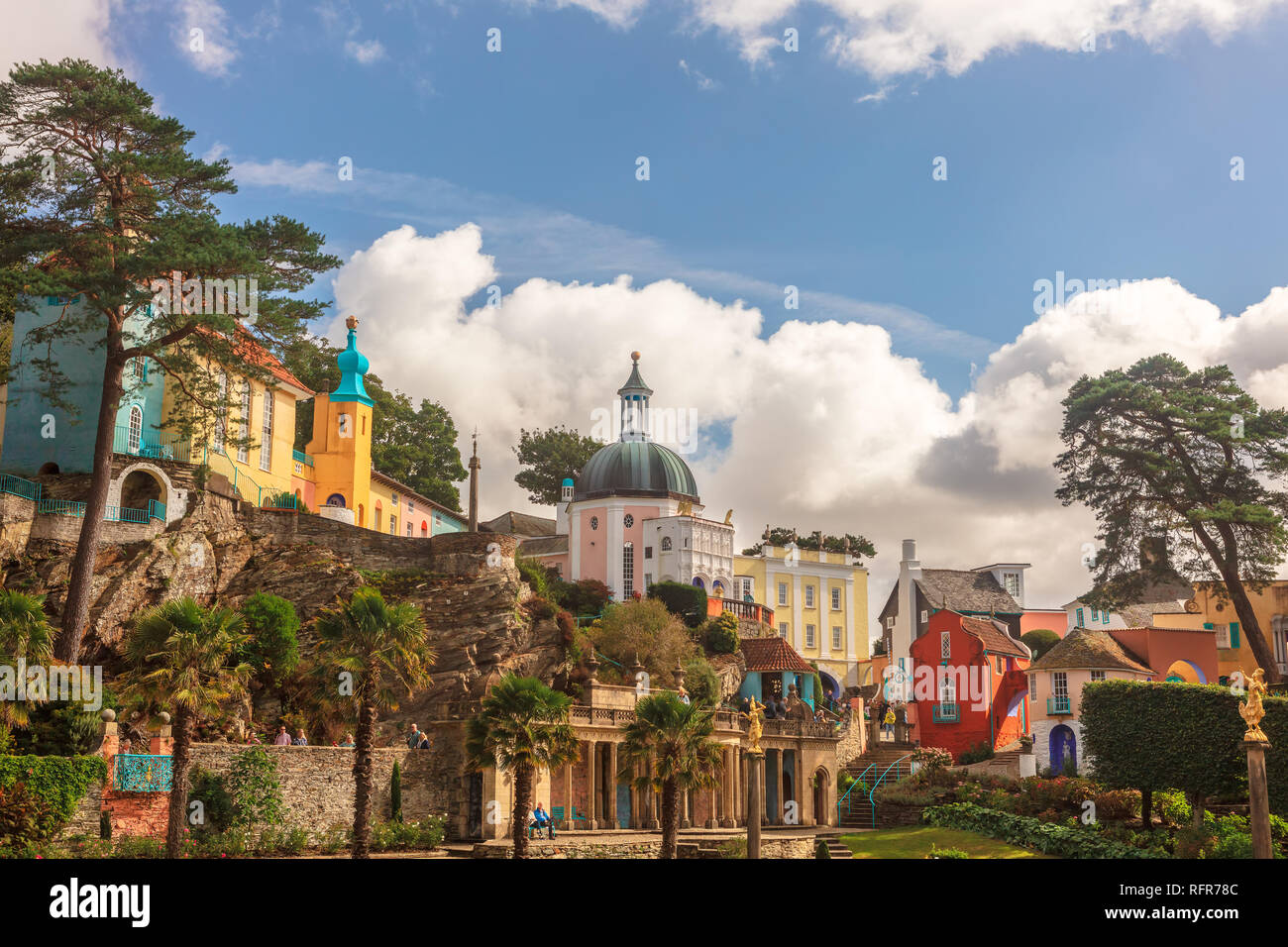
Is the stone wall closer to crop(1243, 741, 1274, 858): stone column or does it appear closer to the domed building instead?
crop(1243, 741, 1274, 858): stone column

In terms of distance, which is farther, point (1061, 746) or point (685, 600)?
point (685, 600)

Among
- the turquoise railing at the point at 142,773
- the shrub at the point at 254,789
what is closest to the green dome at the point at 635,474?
the shrub at the point at 254,789

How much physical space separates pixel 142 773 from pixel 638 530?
44258 millimetres

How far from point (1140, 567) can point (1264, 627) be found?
51.9 ft

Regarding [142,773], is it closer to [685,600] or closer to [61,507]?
[61,507]

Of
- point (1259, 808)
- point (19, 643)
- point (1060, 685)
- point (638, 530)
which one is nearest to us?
point (1259, 808)

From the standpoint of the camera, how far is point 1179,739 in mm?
40688

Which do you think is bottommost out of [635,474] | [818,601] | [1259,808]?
[1259,808]

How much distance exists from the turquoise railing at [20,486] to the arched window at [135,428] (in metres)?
4.39

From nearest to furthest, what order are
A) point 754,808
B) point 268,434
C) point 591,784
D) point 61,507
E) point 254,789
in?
point 254,789 → point 754,808 → point 591,784 → point 61,507 → point 268,434

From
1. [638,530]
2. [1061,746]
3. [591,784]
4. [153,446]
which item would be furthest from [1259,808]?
[638,530]

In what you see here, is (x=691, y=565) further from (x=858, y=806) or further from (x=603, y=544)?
(x=858, y=806)

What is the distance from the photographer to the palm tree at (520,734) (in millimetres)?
35531
